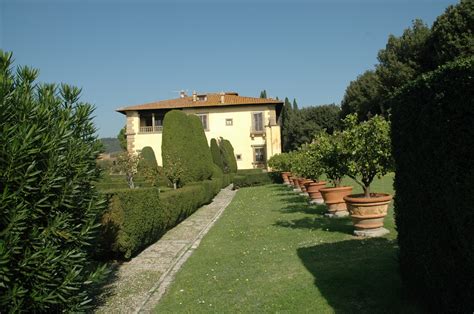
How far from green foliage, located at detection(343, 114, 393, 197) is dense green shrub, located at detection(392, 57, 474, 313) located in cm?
358

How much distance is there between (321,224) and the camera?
980 centimetres

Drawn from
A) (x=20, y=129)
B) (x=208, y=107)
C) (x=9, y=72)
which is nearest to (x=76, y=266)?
(x=20, y=129)

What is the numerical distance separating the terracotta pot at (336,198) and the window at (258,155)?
91.2 ft

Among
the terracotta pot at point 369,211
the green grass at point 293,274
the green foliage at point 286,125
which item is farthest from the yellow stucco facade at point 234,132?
the terracotta pot at point 369,211

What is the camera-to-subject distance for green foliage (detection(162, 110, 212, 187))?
56.9 feet

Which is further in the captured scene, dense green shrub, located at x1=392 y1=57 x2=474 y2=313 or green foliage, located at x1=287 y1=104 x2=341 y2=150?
green foliage, located at x1=287 y1=104 x2=341 y2=150

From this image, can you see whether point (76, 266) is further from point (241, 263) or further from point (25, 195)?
point (241, 263)

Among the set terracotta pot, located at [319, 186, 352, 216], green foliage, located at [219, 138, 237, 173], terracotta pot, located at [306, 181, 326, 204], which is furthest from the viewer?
green foliage, located at [219, 138, 237, 173]

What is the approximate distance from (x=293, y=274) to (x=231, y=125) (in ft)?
109

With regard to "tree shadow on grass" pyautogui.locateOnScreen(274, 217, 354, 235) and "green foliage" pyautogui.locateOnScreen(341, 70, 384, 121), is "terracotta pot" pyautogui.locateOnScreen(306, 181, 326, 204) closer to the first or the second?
"tree shadow on grass" pyautogui.locateOnScreen(274, 217, 354, 235)

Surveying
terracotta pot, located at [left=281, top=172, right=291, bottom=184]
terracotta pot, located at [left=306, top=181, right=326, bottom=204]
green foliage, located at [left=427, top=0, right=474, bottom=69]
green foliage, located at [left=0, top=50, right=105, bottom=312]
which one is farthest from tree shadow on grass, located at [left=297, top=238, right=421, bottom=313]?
green foliage, located at [left=427, top=0, right=474, bottom=69]

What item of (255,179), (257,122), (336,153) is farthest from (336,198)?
(257,122)

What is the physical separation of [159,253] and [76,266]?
4920mm

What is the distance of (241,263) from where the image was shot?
23.0ft
